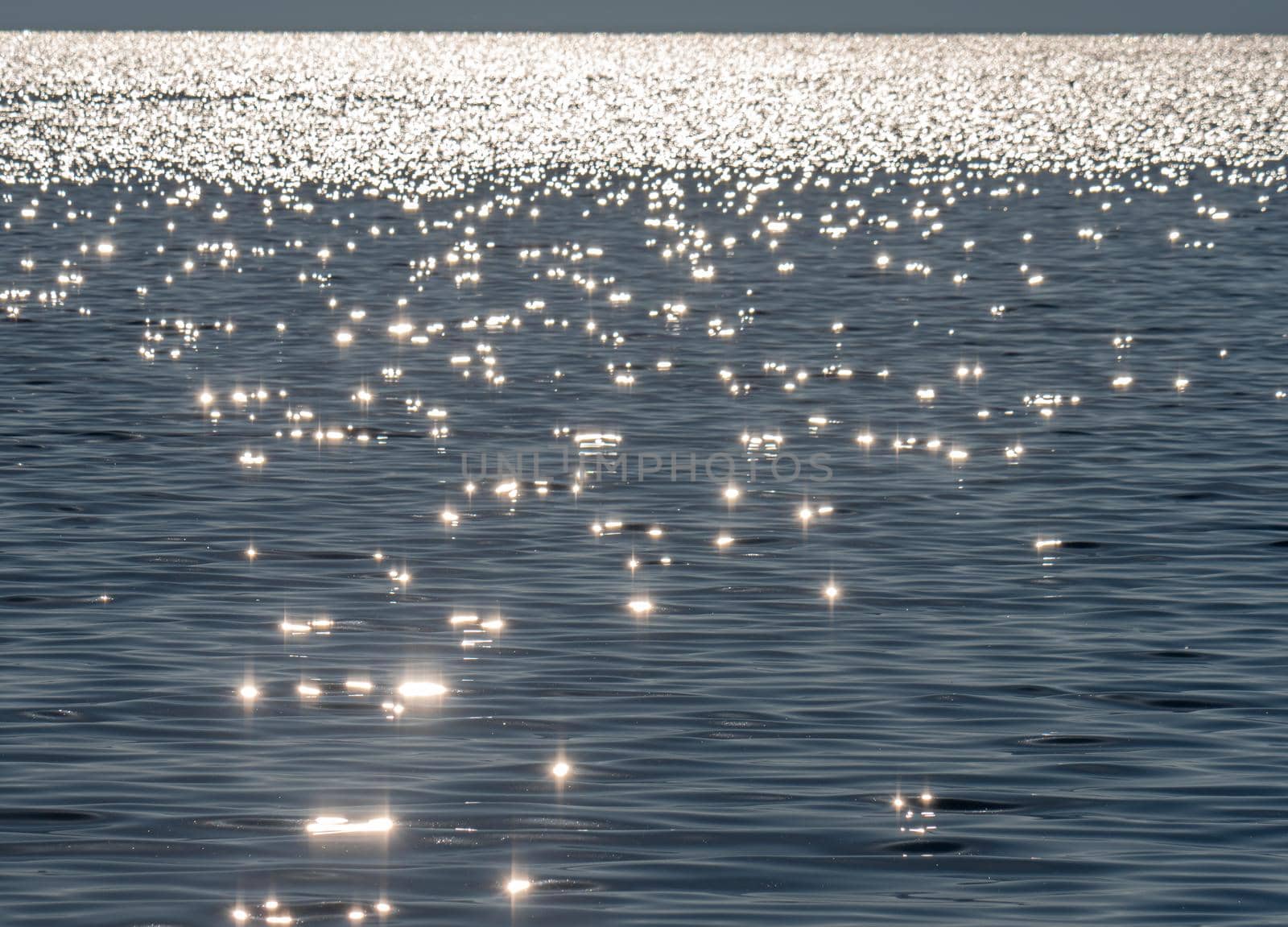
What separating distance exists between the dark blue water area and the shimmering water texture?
7cm

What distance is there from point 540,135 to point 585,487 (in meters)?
122

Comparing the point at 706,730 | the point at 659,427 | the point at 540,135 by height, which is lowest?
the point at 706,730

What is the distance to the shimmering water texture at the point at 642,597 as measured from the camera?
16.8 meters

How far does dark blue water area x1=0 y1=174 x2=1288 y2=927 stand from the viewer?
1670cm

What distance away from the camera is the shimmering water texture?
16797 mm

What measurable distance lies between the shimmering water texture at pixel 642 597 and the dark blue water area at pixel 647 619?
70 mm

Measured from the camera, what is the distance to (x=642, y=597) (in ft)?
83.7

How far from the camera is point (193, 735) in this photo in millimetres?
19812

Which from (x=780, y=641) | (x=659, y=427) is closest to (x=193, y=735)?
(x=780, y=641)

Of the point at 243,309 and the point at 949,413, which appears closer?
the point at 949,413

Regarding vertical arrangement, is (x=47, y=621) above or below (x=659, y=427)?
below

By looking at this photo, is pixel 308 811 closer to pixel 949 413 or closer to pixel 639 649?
pixel 639 649

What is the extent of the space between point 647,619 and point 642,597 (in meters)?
1.12

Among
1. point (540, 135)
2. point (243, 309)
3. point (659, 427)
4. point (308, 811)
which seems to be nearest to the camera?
point (308, 811)
